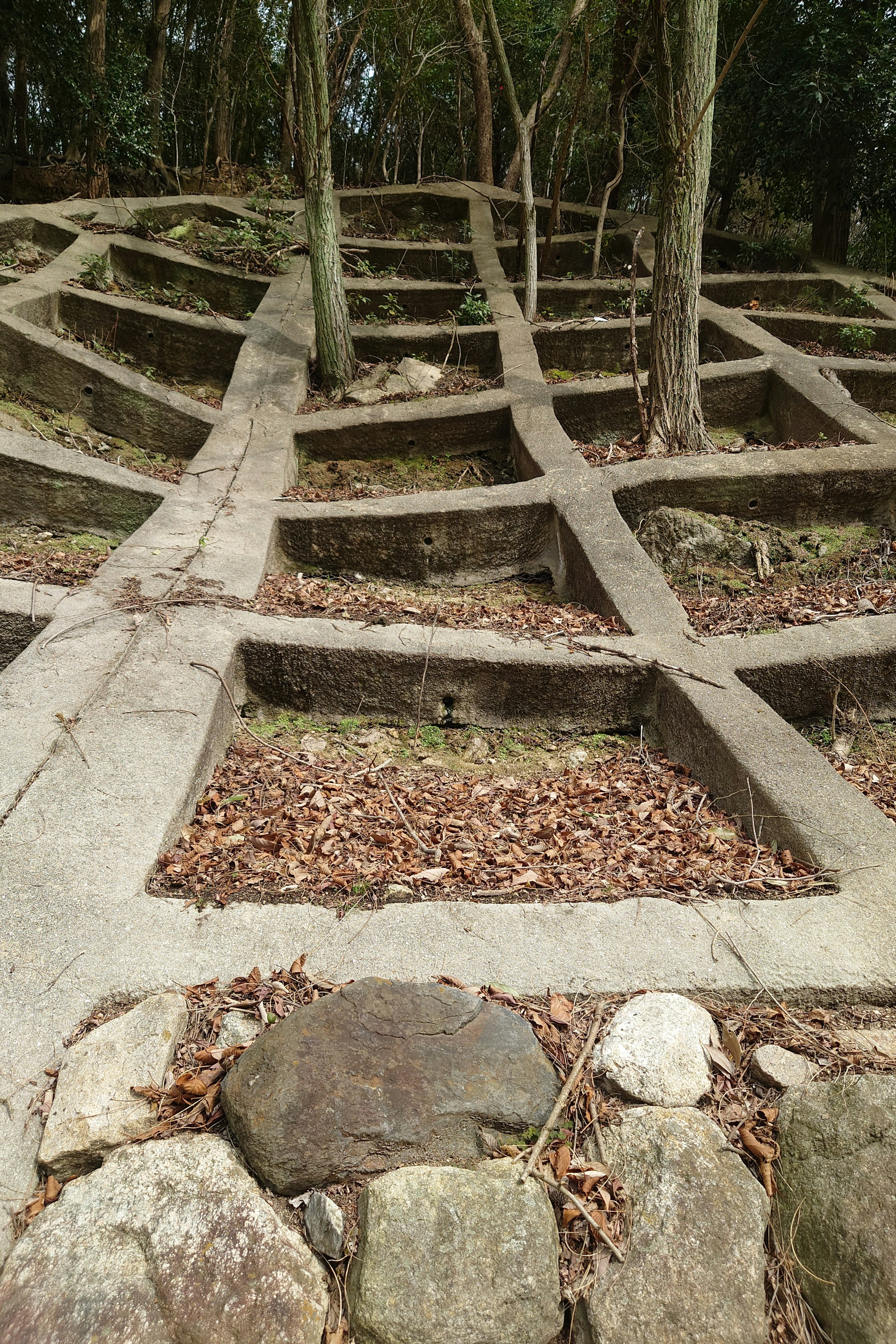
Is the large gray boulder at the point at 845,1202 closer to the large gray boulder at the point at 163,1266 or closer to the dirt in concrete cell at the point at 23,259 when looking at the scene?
the large gray boulder at the point at 163,1266

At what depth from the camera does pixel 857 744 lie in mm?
4652

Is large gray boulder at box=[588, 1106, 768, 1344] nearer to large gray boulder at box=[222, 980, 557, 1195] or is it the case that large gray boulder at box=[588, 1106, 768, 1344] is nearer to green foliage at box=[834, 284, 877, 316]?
large gray boulder at box=[222, 980, 557, 1195]

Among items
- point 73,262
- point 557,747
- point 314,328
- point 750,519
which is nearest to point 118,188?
point 73,262

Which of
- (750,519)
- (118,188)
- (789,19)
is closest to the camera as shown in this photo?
(750,519)

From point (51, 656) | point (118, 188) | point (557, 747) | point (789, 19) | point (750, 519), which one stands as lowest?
point (557, 747)

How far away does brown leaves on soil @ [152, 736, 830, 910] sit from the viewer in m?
3.29

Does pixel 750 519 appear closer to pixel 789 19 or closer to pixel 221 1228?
pixel 221 1228

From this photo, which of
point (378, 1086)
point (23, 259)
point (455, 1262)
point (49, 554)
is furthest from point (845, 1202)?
point (23, 259)

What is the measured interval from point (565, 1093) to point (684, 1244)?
1.46ft

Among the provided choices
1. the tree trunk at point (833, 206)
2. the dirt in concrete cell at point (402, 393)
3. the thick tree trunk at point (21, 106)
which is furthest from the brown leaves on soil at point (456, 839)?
the thick tree trunk at point (21, 106)

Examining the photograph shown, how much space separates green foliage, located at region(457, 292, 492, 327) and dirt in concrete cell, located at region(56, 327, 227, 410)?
113 inches

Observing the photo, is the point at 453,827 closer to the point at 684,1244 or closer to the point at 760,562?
the point at 684,1244

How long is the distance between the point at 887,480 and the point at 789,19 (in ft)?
28.6

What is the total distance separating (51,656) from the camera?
169 inches
